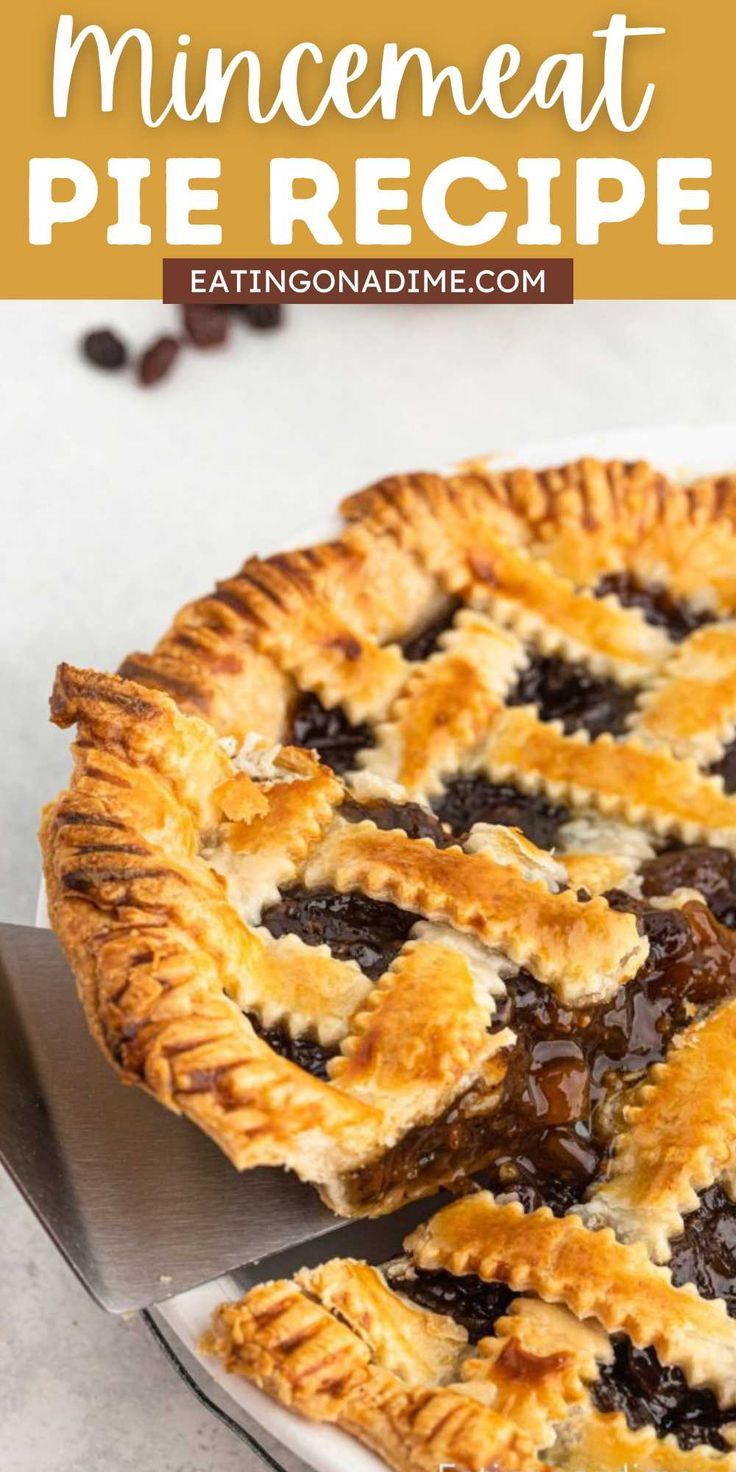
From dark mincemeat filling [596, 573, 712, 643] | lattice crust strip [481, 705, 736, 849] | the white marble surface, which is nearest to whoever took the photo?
lattice crust strip [481, 705, 736, 849]

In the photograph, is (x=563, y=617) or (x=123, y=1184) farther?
(x=563, y=617)

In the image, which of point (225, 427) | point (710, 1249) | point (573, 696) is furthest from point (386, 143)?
point (710, 1249)

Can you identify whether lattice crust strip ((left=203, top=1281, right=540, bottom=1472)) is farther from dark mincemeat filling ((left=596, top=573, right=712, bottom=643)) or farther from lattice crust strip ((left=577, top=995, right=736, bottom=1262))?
dark mincemeat filling ((left=596, top=573, right=712, bottom=643))

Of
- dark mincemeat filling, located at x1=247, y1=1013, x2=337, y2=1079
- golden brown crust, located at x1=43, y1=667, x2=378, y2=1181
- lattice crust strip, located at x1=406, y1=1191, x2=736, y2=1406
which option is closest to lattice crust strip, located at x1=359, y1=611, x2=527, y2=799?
golden brown crust, located at x1=43, y1=667, x2=378, y2=1181

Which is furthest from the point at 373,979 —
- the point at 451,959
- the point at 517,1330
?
the point at 517,1330

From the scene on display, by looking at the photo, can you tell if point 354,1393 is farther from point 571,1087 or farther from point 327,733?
point 327,733
